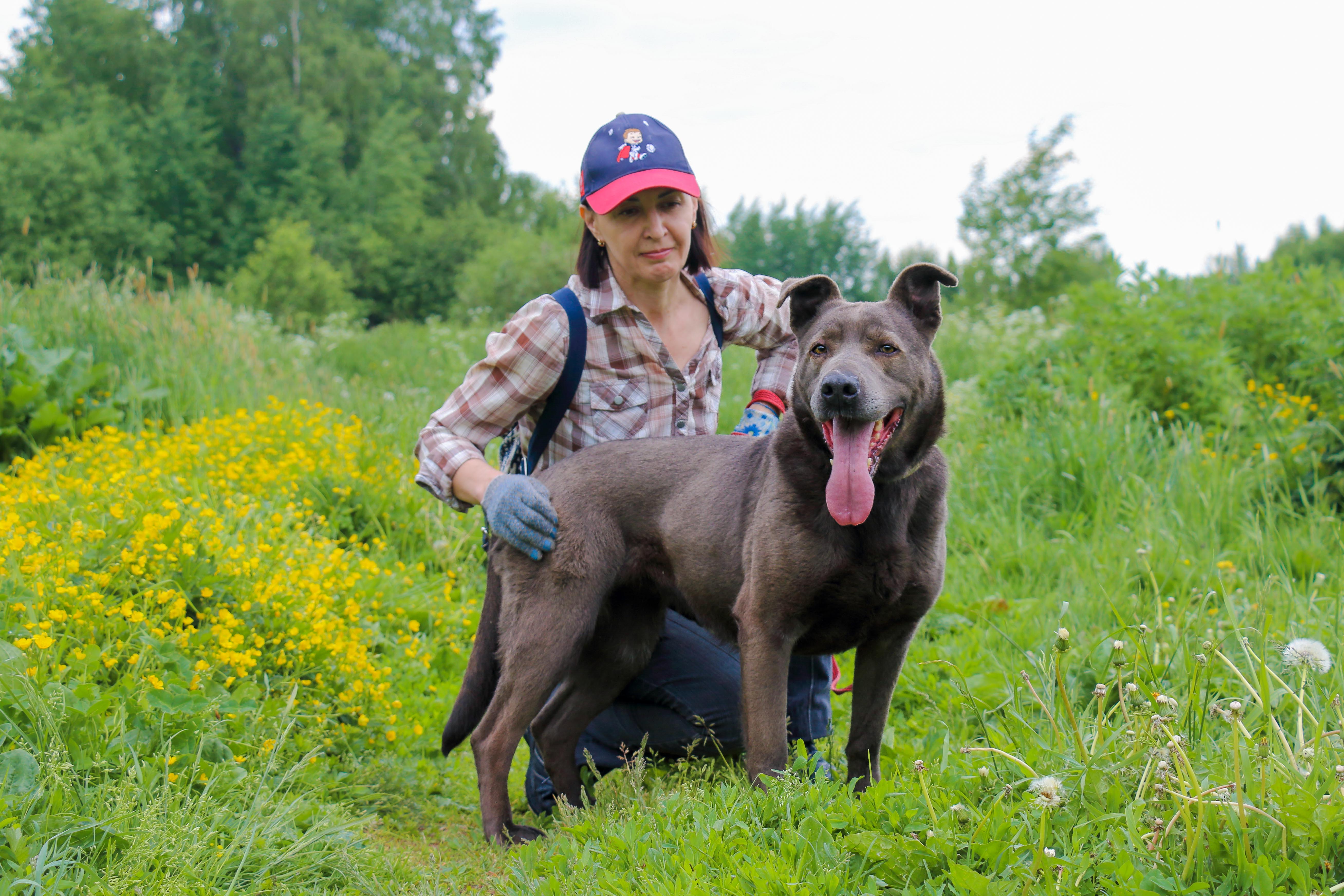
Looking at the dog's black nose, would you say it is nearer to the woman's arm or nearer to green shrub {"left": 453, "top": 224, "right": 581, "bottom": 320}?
the woman's arm

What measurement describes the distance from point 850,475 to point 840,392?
23cm

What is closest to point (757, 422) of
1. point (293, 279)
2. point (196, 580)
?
point (196, 580)

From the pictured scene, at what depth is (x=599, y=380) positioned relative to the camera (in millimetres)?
3535

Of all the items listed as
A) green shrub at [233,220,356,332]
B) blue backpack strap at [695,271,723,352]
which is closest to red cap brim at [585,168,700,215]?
blue backpack strap at [695,271,723,352]

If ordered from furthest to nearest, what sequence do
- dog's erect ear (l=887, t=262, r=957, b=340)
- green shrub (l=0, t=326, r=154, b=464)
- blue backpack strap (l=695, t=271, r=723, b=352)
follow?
green shrub (l=0, t=326, r=154, b=464), blue backpack strap (l=695, t=271, r=723, b=352), dog's erect ear (l=887, t=262, r=957, b=340)

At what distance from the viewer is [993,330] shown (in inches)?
392

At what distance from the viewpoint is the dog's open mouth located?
8.04 ft

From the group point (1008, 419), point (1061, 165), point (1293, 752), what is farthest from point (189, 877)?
point (1061, 165)

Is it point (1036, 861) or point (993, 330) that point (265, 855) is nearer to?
point (1036, 861)

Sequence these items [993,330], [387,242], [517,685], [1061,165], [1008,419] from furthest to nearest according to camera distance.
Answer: [387,242], [1061,165], [993,330], [1008,419], [517,685]

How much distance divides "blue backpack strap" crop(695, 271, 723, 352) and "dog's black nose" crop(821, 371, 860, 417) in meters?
1.41

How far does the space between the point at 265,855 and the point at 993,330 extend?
903 centimetres

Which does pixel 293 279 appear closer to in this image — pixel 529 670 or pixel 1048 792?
pixel 529 670

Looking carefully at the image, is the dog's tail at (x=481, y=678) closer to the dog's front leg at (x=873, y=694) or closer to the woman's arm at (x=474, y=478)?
the woman's arm at (x=474, y=478)
